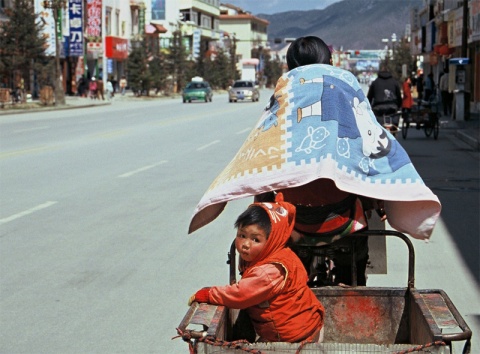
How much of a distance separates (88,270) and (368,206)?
390cm

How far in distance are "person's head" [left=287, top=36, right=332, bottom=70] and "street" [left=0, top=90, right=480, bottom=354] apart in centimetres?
192

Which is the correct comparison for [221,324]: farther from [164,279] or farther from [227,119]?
[227,119]

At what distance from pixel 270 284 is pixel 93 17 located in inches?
2893

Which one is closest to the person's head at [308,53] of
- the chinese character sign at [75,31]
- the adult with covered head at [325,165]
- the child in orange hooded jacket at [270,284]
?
the adult with covered head at [325,165]

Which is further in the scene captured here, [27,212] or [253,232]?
[27,212]

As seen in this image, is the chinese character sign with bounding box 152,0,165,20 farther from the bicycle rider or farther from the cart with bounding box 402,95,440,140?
the bicycle rider

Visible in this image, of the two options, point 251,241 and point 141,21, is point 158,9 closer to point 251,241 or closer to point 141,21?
point 141,21

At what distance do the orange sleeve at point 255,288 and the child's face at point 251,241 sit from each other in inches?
2.6

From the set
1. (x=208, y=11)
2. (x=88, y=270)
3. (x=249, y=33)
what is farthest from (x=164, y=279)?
(x=249, y=33)

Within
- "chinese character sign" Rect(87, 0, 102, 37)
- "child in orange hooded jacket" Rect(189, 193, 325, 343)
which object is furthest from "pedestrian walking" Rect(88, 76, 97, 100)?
"child in orange hooded jacket" Rect(189, 193, 325, 343)

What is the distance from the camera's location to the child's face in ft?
13.3

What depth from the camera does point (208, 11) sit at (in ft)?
475

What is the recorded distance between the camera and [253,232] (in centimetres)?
406

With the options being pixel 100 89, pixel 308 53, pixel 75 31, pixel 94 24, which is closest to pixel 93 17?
pixel 94 24
